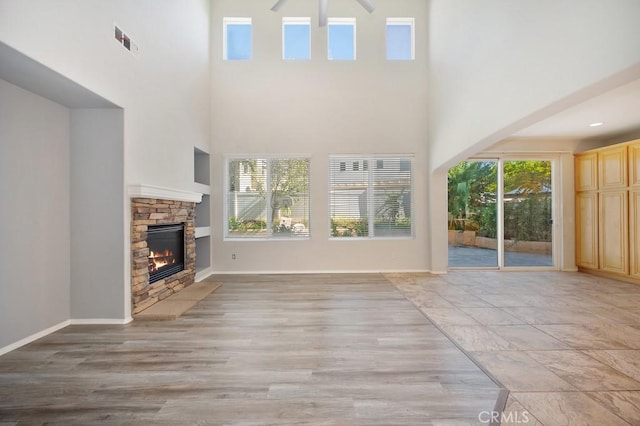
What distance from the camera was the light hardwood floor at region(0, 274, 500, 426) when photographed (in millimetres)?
1935

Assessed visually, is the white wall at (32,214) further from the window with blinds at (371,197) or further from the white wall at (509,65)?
the white wall at (509,65)

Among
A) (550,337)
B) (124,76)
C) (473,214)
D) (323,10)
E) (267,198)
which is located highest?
(323,10)

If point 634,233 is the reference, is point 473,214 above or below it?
above

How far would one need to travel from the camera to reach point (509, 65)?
375 centimetres

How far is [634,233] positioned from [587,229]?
86 centimetres

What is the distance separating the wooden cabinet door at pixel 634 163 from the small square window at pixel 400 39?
4225mm

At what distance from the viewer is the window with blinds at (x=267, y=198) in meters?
6.44

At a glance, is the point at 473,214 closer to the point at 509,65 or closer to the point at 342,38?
the point at 509,65

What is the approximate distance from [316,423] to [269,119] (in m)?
5.61

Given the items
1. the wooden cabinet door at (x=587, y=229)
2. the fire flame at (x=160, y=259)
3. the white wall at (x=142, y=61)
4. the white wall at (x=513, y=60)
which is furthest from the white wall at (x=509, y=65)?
the fire flame at (x=160, y=259)

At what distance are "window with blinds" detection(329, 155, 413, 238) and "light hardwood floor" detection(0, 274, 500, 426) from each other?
112 inches

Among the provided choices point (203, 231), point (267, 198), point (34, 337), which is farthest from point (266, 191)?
point (34, 337)

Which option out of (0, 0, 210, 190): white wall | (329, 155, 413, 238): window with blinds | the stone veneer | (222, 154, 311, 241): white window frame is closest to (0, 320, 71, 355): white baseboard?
the stone veneer

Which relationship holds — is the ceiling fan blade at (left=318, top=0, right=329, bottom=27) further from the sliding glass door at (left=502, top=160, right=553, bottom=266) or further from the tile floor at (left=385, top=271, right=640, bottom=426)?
the sliding glass door at (left=502, top=160, right=553, bottom=266)
